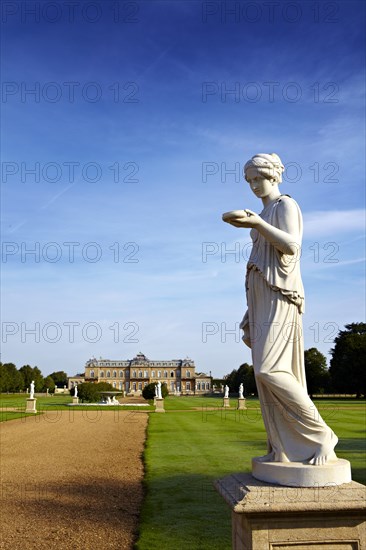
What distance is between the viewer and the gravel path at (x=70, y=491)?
803 centimetres

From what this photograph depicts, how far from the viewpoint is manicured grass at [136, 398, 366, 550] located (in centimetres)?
808

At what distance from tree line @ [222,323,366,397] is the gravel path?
4239cm

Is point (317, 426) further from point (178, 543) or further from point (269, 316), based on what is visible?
point (178, 543)

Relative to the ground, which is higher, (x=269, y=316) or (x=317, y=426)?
(x=269, y=316)

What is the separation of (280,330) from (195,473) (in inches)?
366

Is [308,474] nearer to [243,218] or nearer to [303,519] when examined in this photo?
[303,519]

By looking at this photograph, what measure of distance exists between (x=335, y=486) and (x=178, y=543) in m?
4.42

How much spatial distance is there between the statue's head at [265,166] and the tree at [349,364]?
61.0 meters

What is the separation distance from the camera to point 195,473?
500 inches

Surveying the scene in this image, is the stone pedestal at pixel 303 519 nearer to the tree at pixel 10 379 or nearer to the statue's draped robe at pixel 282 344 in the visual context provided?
the statue's draped robe at pixel 282 344

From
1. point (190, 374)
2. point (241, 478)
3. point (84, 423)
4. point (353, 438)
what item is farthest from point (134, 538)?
point (190, 374)

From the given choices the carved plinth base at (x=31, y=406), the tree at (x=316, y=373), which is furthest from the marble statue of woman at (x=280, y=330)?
the tree at (x=316, y=373)

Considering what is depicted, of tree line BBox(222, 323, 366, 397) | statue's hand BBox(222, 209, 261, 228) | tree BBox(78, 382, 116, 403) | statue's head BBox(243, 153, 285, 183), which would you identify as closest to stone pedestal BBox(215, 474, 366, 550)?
statue's hand BBox(222, 209, 261, 228)

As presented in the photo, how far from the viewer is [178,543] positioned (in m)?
7.70
